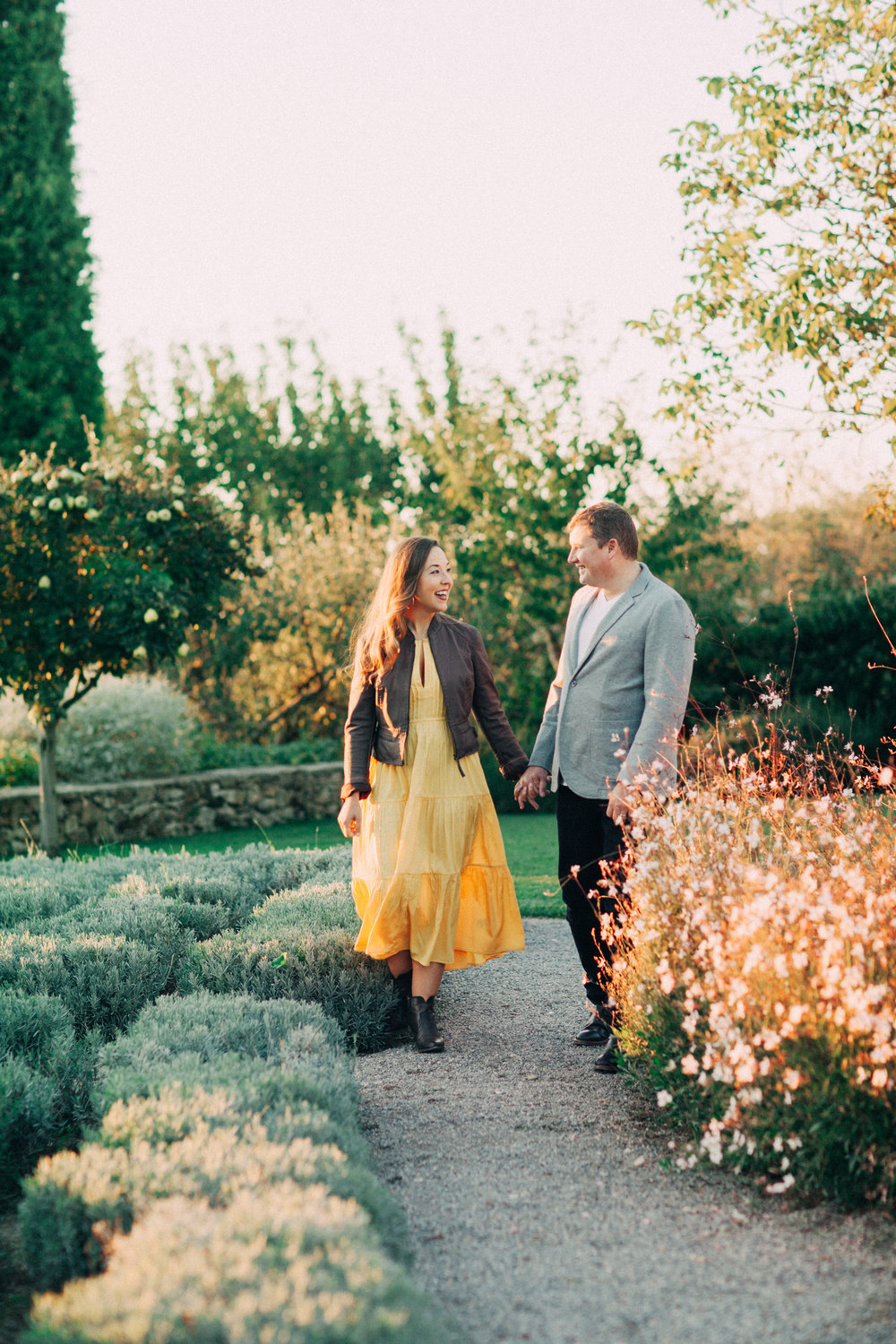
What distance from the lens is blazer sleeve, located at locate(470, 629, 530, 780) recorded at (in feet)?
14.8

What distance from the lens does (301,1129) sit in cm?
269

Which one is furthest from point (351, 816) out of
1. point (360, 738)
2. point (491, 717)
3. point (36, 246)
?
point (36, 246)

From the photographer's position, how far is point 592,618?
4.26 m

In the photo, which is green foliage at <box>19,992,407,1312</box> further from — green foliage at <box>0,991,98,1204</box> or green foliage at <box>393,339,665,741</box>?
green foliage at <box>393,339,665,741</box>

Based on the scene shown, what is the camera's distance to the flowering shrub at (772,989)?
103 inches

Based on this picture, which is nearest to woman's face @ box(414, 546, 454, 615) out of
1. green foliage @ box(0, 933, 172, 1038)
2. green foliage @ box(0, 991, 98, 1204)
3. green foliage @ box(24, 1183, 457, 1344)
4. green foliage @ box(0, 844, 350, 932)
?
green foliage @ box(0, 933, 172, 1038)

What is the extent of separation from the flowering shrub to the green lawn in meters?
3.82

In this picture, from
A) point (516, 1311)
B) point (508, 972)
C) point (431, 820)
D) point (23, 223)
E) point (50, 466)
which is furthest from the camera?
point (23, 223)

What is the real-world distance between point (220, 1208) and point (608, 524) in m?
2.67

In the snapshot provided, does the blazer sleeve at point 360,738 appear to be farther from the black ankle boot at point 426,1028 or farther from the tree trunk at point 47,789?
the tree trunk at point 47,789

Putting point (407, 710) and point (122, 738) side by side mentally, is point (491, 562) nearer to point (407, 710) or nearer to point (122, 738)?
point (122, 738)

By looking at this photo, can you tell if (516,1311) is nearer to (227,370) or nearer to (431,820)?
(431,820)

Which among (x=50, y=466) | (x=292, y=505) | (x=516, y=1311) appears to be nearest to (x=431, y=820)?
(x=516, y=1311)

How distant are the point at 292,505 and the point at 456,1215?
25.1 metres
